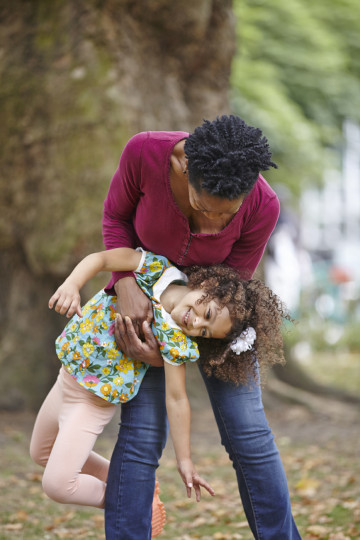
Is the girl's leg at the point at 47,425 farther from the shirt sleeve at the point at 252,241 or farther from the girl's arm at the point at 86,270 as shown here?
the shirt sleeve at the point at 252,241

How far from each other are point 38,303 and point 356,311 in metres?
7.88

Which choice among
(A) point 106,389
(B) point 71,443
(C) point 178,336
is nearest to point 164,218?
(C) point 178,336

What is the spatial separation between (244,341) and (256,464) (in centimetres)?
49

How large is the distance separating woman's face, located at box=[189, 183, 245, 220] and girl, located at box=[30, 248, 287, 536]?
16.1 inches

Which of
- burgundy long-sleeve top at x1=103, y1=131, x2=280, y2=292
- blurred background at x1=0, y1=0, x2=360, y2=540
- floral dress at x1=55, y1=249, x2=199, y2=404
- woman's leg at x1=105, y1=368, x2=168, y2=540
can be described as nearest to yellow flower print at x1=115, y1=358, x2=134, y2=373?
floral dress at x1=55, y1=249, x2=199, y2=404

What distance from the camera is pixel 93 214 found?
6.04 metres

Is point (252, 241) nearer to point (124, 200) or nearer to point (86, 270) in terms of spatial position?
point (124, 200)

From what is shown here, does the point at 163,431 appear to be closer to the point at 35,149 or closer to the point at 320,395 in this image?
the point at 35,149

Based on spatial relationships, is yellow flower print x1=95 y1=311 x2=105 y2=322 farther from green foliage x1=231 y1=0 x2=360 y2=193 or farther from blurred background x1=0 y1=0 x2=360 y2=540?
green foliage x1=231 y1=0 x2=360 y2=193

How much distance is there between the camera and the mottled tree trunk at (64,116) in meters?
6.08

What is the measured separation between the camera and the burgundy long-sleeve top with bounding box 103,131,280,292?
2879 mm

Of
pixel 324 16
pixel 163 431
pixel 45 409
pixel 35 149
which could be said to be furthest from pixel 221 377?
pixel 324 16

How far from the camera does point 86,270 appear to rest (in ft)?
9.49

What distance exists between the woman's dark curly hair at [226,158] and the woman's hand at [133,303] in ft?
2.06
